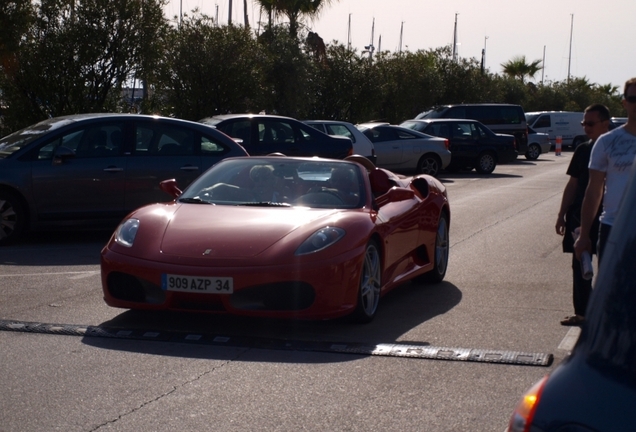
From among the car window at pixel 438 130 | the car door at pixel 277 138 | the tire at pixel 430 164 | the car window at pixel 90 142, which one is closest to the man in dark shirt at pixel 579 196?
the car window at pixel 90 142

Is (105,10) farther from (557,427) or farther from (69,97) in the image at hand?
(557,427)

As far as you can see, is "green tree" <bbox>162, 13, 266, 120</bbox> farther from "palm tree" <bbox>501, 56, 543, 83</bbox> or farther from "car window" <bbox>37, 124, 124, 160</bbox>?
"palm tree" <bbox>501, 56, 543, 83</bbox>

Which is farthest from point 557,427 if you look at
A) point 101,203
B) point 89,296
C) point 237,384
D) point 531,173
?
point 531,173

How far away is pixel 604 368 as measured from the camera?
2.08 meters

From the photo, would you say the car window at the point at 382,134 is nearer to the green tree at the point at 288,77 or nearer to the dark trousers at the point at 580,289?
the green tree at the point at 288,77

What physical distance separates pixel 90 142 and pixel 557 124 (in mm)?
37215

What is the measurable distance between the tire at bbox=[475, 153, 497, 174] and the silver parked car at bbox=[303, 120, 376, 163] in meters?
6.48

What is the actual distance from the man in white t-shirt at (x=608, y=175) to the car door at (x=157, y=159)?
705 centimetres

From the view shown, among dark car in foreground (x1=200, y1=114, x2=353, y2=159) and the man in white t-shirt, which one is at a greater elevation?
the man in white t-shirt

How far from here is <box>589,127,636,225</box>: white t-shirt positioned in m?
5.42

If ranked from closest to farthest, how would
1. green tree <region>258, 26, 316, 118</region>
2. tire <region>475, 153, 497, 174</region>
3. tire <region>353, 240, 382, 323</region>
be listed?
1. tire <region>353, 240, 382, 323</region>
2. tire <region>475, 153, 497, 174</region>
3. green tree <region>258, 26, 316, 118</region>

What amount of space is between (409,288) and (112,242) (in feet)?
9.65

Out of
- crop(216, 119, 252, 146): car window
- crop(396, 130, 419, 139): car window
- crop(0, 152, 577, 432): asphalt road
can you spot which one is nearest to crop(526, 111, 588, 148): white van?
crop(396, 130, 419, 139): car window

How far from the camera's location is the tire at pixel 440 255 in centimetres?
881
